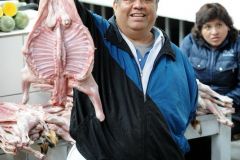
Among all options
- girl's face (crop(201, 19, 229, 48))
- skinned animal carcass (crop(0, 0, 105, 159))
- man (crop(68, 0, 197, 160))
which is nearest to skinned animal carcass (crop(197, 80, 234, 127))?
girl's face (crop(201, 19, 229, 48))

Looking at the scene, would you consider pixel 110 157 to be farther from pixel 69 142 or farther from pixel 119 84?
pixel 69 142

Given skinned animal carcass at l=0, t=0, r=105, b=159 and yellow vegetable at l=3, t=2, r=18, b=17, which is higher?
skinned animal carcass at l=0, t=0, r=105, b=159

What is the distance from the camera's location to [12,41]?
383 cm

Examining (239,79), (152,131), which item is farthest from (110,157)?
(239,79)

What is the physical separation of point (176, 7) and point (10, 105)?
242cm

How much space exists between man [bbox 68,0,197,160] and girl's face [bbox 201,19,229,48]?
1.51m

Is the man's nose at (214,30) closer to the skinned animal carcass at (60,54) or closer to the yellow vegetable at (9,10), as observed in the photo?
the yellow vegetable at (9,10)

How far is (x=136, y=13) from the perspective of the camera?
203cm

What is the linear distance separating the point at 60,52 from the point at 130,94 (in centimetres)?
31

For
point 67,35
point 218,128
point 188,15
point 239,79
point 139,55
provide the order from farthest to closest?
1. point 188,15
2. point 239,79
3. point 218,128
4. point 139,55
5. point 67,35

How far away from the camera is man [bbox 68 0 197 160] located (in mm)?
2027

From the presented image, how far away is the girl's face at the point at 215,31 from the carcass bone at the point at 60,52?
180cm

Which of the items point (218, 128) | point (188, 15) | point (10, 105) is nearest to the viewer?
point (10, 105)

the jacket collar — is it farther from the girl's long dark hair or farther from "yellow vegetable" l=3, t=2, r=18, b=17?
"yellow vegetable" l=3, t=2, r=18, b=17
